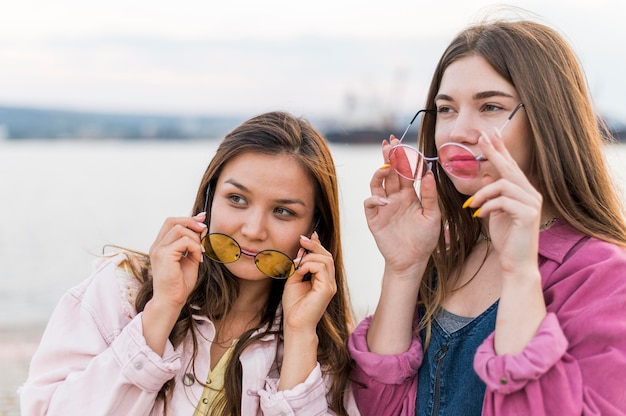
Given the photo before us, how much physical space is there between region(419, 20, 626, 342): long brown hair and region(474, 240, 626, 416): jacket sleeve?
27cm

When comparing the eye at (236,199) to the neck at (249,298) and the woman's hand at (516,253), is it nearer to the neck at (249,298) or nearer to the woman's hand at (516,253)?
the neck at (249,298)

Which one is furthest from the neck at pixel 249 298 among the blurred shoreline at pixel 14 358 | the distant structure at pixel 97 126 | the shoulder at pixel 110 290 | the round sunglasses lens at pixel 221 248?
the distant structure at pixel 97 126

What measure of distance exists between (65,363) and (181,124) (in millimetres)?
47234

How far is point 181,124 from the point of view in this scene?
163 ft

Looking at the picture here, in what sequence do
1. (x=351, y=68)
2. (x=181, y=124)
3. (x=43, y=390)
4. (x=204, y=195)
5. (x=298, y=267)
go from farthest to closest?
(x=351, y=68), (x=181, y=124), (x=204, y=195), (x=298, y=267), (x=43, y=390)

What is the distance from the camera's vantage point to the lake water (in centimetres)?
1122

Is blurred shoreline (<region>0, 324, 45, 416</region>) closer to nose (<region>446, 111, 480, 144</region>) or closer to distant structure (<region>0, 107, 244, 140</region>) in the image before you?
nose (<region>446, 111, 480, 144</region>)

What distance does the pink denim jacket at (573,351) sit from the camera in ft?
8.54

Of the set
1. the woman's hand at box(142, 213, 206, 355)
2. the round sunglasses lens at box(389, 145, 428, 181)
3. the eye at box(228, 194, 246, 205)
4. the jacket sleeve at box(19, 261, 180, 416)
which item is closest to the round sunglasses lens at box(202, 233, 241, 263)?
the woman's hand at box(142, 213, 206, 355)

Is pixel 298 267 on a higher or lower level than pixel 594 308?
lower

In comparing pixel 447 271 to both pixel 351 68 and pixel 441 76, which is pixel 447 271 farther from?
pixel 351 68

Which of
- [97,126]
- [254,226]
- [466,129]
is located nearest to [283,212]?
[254,226]

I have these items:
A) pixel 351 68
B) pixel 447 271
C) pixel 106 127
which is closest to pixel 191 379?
pixel 447 271

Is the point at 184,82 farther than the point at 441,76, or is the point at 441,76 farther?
the point at 184,82
